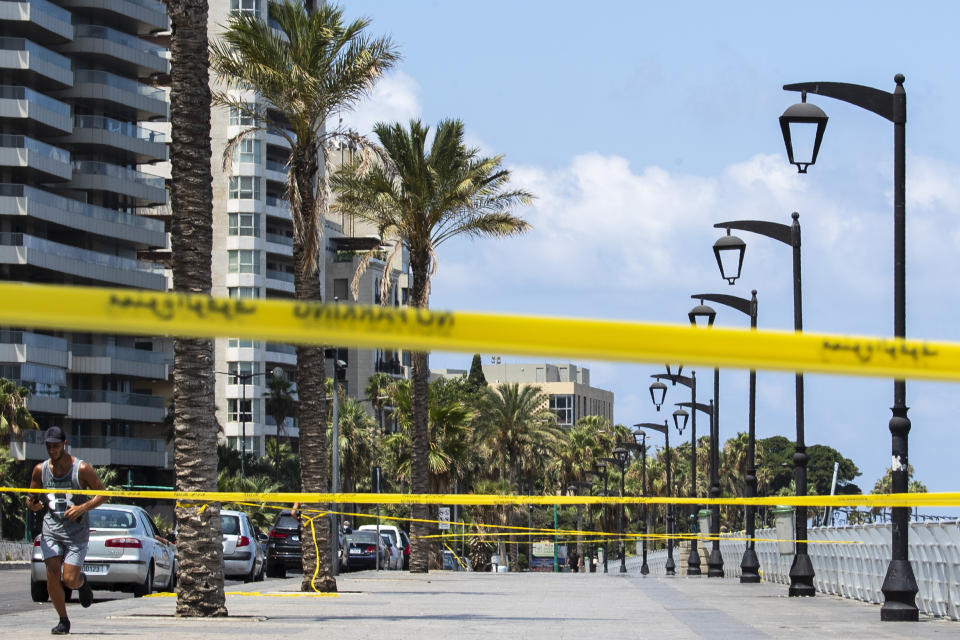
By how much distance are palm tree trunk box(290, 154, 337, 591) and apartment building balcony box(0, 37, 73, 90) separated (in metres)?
51.2

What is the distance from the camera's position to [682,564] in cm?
5453

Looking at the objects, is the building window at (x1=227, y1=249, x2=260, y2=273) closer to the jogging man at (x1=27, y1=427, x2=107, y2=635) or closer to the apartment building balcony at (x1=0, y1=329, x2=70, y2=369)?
the apartment building balcony at (x1=0, y1=329, x2=70, y2=369)

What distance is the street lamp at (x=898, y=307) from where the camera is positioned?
15.4 m

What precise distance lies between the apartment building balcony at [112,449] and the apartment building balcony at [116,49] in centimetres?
2083

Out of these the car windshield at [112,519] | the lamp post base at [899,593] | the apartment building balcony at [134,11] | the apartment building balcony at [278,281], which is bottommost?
the lamp post base at [899,593]

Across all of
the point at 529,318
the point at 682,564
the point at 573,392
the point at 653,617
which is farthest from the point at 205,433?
the point at 573,392

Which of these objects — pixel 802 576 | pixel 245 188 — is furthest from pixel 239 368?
pixel 802 576

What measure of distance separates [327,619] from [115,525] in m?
5.55

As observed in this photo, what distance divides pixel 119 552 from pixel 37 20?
57868mm

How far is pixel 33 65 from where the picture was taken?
70.9m

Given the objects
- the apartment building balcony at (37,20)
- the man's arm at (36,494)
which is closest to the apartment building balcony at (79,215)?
the apartment building balcony at (37,20)

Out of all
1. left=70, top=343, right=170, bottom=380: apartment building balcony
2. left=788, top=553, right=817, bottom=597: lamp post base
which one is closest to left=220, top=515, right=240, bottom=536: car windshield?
left=788, top=553, right=817, bottom=597: lamp post base

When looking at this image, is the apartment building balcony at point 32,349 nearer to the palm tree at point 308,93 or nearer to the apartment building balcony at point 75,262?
the apartment building balcony at point 75,262

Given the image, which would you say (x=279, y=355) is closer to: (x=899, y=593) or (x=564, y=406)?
(x=899, y=593)
